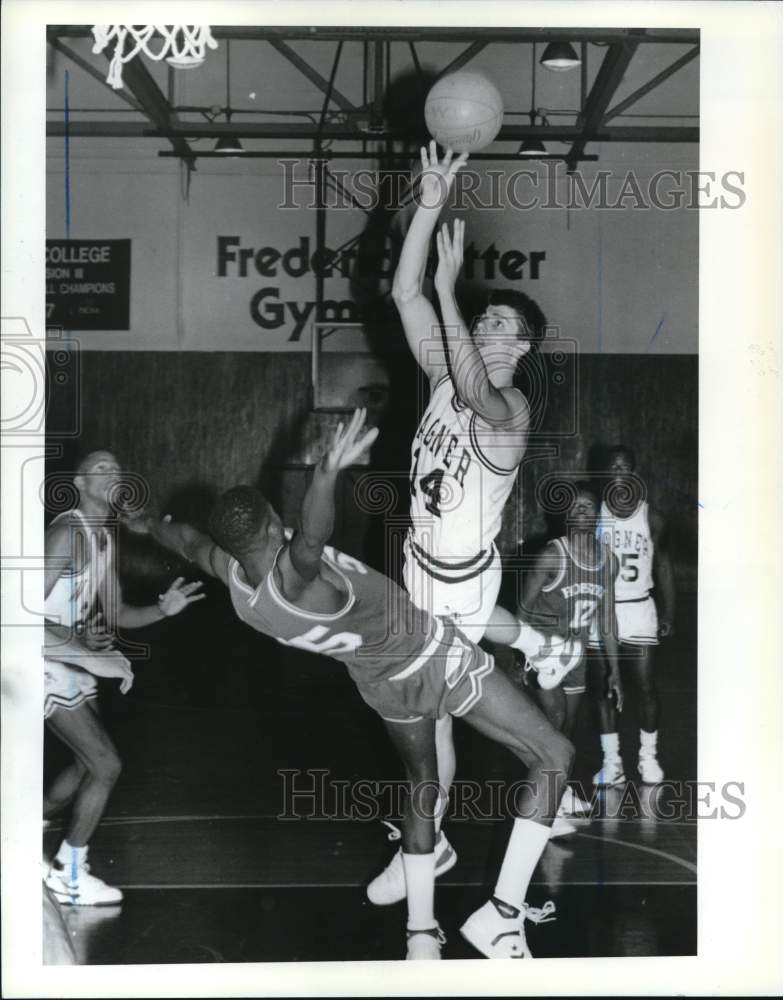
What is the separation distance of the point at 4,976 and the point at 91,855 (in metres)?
0.44

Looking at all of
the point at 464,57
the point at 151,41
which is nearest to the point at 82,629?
the point at 151,41

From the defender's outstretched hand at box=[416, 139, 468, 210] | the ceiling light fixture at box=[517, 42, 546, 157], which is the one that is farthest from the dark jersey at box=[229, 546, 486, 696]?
the ceiling light fixture at box=[517, 42, 546, 157]

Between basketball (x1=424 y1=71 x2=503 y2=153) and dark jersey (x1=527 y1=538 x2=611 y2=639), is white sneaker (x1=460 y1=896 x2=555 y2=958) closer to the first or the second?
dark jersey (x1=527 y1=538 x2=611 y2=639)

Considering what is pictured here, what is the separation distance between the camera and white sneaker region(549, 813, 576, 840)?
3.44m

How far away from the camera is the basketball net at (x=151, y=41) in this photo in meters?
3.36

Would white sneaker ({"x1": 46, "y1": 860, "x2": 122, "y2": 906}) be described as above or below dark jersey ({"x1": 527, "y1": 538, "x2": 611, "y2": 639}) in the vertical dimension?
below

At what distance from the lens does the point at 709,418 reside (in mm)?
3510

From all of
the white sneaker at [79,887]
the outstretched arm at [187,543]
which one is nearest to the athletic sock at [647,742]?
the outstretched arm at [187,543]

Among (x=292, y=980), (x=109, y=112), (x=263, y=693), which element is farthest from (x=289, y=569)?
(x=109, y=112)

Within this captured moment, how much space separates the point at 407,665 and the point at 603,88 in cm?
177

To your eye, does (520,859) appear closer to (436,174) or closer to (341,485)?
(341,485)

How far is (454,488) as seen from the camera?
3404mm

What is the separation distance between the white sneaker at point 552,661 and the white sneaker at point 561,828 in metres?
0.38

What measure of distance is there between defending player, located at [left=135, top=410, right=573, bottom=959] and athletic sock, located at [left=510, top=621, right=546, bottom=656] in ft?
0.35
